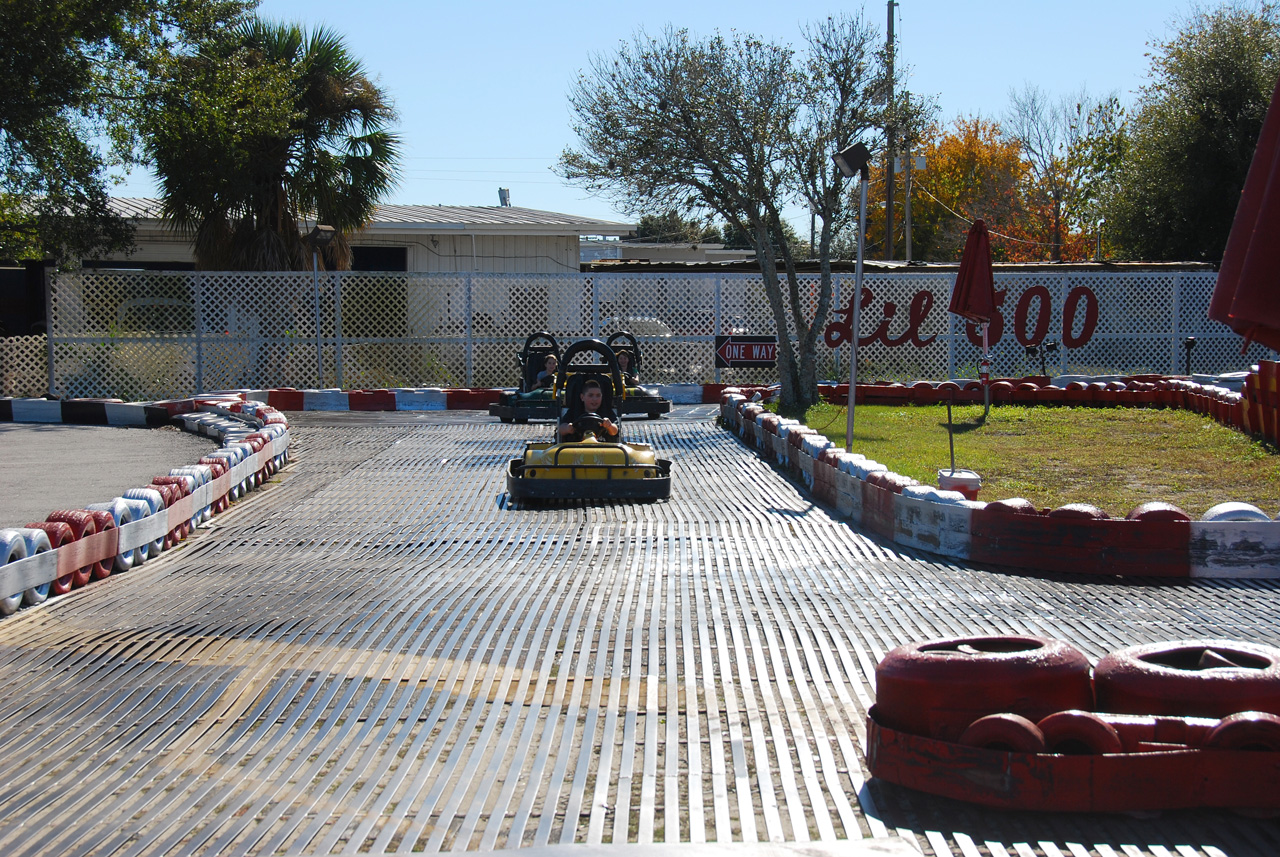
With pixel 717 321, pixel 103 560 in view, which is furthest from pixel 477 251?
pixel 103 560

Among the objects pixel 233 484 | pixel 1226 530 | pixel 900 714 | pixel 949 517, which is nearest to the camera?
pixel 900 714

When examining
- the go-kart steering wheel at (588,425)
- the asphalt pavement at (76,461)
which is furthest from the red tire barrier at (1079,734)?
the asphalt pavement at (76,461)

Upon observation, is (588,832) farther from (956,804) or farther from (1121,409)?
(1121,409)

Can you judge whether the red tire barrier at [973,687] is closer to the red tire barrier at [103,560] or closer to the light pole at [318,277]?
the red tire barrier at [103,560]

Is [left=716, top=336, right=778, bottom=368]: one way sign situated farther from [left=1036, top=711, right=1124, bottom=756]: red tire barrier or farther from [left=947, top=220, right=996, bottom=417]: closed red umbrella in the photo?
[left=1036, top=711, right=1124, bottom=756]: red tire barrier

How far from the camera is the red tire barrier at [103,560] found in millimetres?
6602

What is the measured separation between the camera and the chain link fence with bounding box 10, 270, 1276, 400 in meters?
18.5

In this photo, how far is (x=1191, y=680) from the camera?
3.37m

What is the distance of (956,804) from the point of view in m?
3.30

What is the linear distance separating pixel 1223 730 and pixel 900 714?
86cm

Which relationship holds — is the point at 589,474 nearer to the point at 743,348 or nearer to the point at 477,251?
the point at 743,348

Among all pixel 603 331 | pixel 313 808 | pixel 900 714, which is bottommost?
pixel 313 808

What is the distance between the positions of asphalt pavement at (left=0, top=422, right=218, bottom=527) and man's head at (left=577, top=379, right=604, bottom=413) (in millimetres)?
3908

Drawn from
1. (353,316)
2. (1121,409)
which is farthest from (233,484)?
(1121,409)
